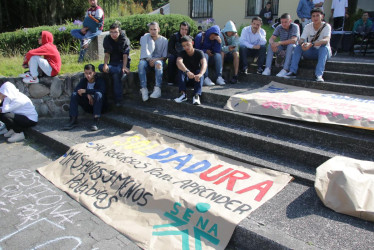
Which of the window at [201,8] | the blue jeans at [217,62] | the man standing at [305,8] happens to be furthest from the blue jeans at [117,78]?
the window at [201,8]

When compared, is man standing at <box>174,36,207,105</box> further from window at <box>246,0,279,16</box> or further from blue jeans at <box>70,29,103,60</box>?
window at <box>246,0,279,16</box>

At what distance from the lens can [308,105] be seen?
4.60 m

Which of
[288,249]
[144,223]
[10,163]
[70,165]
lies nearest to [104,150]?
[70,165]

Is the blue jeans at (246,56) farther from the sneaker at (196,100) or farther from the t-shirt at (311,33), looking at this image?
the sneaker at (196,100)

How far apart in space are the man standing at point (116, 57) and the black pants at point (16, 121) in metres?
1.70

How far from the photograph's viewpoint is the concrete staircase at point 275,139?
2.73m

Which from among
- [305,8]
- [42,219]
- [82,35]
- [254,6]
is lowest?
[42,219]

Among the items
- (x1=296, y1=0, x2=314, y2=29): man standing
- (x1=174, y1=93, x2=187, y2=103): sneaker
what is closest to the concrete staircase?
(x1=174, y1=93, x2=187, y2=103): sneaker

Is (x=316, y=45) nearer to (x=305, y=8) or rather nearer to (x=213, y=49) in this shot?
(x=213, y=49)

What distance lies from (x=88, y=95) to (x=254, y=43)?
3613mm

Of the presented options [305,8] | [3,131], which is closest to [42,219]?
[3,131]

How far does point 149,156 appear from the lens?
444 centimetres

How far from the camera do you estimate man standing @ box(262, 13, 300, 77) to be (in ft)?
20.1

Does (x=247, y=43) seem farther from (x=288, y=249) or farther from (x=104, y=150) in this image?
(x=288, y=249)
